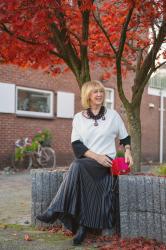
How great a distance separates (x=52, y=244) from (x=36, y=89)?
10.8 m

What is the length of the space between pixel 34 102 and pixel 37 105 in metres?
0.14

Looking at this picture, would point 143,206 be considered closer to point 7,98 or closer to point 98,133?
point 98,133

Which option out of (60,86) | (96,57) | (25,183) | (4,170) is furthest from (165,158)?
(96,57)

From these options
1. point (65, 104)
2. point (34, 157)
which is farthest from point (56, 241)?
point (65, 104)

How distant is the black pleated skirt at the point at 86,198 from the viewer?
511cm

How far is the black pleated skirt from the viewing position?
16.8ft

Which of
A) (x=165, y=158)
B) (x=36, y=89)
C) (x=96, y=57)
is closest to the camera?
(x=96, y=57)

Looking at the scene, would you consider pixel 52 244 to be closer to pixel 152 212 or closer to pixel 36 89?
→ pixel 152 212

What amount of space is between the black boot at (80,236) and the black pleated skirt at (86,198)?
65 millimetres

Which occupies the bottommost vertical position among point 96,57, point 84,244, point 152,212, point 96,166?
point 84,244

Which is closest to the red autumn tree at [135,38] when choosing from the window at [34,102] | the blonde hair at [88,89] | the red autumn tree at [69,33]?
the red autumn tree at [69,33]

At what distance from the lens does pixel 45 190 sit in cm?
588

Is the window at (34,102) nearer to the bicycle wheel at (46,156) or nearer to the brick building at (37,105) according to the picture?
the brick building at (37,105)

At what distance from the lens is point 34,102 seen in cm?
1551
